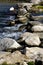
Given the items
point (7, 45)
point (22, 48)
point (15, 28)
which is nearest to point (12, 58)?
point (7, 45)

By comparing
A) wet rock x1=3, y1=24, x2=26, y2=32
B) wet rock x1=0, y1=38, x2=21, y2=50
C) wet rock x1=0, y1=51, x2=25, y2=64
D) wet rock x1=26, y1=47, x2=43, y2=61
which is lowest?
wet rock x1=3, y1=24, x2=26, y2=32

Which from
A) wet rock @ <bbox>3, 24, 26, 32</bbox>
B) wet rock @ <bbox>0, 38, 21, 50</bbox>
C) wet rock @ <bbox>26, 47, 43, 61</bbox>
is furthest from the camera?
wet rock @ <bbox>3, 24, 26, 32</bbox>

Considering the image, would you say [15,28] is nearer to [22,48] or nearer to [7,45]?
[22,48]

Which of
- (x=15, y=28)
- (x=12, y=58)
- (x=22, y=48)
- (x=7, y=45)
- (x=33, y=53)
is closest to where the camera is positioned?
(x=12, y=58)

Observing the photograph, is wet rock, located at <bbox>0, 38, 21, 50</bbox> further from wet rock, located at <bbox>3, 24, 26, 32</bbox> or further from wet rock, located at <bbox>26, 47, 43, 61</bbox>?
wet rock, located at <bbox>3, 24, 26, 32</bbox>

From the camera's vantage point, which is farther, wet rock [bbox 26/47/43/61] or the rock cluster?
wet rock [bbox 26/47/43/61]

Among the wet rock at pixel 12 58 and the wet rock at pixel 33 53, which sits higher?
the wet rock at pixel 12 58

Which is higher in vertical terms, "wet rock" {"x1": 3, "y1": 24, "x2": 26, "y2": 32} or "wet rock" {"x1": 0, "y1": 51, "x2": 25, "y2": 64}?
"wet rock" {"x1": 0, "y1": 51, "x2": 25, "y2": 64}

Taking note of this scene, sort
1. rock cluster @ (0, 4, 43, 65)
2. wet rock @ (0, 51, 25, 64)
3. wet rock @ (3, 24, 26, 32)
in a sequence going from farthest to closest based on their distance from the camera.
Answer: wet rock @ (3, 24, 26, 32) → rock cluster @ (0, 4, 43, 65) → wet rock @ (0, 51, 25, 64)

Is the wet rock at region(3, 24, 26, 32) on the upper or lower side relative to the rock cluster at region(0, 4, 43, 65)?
lower

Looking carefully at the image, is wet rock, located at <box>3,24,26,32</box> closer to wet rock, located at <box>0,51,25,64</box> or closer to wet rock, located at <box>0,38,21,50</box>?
wet rock, located at <box>0,38,21,50</box>

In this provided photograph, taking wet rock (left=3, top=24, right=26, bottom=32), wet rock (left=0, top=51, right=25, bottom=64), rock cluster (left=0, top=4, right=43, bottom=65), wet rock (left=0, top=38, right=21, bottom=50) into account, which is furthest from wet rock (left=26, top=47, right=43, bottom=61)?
wet rock (left=3, top=24, right=26, bottom=32)

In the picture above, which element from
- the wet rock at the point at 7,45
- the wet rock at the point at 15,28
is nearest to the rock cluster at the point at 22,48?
the wet rock at the point at 7,45

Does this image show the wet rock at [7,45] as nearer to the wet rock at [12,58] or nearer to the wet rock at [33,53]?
the wet rock at [33,53]
